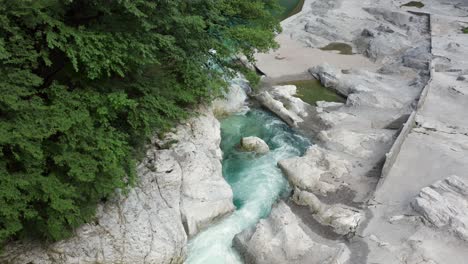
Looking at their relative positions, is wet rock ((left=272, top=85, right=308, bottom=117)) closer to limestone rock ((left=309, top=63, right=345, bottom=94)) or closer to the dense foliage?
limestone rock ((left=309, top=63, right=345, bottom=94))

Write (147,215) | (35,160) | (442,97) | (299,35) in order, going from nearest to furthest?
1. (35,160)
2. (147,215)
3. (442,97)
4. (299,35)

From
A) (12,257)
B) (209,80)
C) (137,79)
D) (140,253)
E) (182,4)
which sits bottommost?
(140,253)

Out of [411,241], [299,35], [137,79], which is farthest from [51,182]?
[299,35]

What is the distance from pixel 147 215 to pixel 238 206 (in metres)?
4.07

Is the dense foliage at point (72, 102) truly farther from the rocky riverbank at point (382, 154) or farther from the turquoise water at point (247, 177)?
the rocky riverbank at point (382, 154)

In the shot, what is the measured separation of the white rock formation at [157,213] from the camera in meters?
11.4

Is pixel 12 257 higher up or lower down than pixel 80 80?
lower down

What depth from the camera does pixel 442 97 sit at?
23.4 meters

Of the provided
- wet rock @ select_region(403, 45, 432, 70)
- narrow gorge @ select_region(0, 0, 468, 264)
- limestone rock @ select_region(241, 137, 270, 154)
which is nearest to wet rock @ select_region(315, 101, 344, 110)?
narrow gorge @ select_region(0, 0, 468, 264)

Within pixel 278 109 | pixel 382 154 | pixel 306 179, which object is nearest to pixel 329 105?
pixel 278 109

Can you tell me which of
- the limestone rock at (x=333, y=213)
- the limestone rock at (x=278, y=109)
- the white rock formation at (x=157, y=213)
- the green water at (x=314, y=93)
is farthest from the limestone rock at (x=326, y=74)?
the white rock formation at (x=157, y=213)

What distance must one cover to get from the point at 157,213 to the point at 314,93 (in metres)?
15.7

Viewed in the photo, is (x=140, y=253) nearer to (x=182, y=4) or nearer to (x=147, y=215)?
(x=147, y=215)

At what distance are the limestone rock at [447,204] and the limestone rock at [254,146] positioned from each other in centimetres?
694
